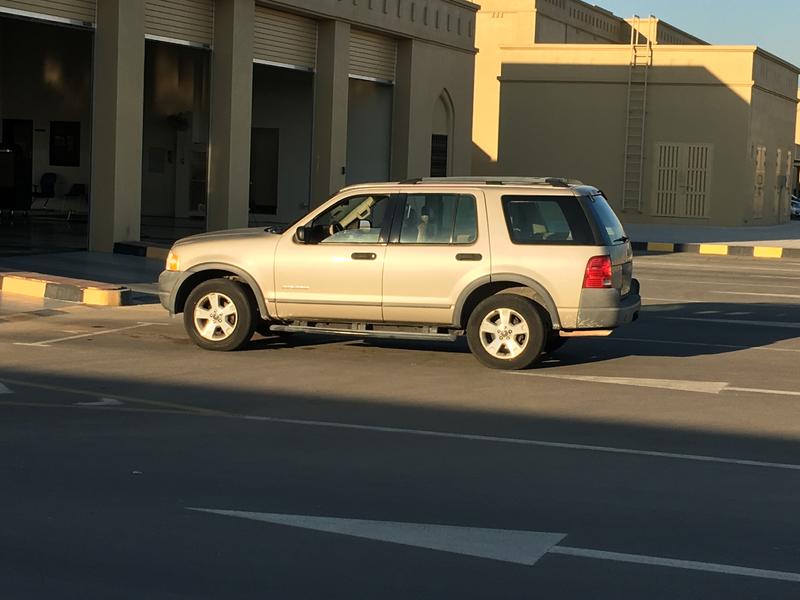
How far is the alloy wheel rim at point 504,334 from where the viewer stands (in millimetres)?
12039

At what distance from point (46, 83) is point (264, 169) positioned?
611 centimetres

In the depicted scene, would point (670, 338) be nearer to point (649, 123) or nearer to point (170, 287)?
point (170, 287)

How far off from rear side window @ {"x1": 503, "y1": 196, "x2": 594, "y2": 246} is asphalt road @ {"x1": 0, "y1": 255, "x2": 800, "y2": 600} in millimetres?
1267

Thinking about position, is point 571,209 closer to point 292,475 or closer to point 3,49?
point 292,475

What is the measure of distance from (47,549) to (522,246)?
22.5ft

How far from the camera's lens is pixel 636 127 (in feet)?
142

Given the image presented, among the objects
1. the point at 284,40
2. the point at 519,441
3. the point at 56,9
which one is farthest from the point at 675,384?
the point at 284,40

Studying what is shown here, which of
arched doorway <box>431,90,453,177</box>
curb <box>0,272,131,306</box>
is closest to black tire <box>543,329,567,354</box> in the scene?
curb <box>0,272,131,306</box>

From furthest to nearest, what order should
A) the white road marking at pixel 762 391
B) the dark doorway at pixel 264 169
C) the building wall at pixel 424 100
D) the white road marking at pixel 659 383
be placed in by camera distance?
the dark doorway at pixel 264 169 → the building wall at pixel 424 100 → the white road marking at pixel 659 383 → the white road marking at pixel 762 391

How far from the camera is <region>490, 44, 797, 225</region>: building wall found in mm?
42594

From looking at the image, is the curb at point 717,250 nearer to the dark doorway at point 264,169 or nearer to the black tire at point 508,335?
the dark doorway at point 264,169

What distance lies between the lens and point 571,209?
12023 millimetres

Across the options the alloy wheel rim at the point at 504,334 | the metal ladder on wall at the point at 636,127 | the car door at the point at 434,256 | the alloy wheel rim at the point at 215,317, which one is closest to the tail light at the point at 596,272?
the alloy wheel rim at the point at 504,334

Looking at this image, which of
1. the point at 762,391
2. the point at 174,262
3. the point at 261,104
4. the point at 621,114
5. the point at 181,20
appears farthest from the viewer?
the point at 621,114
